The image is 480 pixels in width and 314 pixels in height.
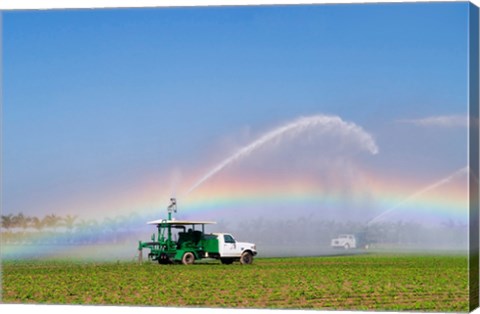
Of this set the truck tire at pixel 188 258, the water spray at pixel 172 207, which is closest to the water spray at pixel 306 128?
the water spray at pixel 172 207

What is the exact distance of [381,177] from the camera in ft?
109

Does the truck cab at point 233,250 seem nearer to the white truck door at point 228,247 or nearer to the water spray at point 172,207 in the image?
the white truck door at point 228,247

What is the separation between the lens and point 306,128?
33000 mm

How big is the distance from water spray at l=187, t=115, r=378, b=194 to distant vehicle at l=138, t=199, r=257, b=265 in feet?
11.3

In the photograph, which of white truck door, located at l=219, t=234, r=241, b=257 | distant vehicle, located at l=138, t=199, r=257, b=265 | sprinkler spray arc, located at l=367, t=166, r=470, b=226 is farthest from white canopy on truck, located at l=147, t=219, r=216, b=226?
sprinkler spray arc, located at l=367, t=166, r=470, b=226

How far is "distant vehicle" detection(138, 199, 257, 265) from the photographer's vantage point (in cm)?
3797

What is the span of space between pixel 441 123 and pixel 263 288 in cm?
547

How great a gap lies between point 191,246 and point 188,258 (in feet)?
1.21

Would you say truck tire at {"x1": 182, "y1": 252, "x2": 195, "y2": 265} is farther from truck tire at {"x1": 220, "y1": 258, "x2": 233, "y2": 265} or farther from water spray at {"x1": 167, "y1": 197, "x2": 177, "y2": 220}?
water spray at {"x1": 167, "y1": 197, "x2": 177, "y2": 220}

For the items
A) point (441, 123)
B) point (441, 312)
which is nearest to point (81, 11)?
point (441, 123)

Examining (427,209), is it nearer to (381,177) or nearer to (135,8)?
(381,177)

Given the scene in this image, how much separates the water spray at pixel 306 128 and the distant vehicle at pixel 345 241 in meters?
2.92

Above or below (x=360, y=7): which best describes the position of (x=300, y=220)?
below

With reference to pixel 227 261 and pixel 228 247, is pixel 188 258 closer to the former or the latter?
pixel 227 261
